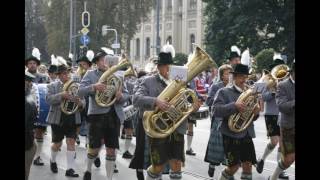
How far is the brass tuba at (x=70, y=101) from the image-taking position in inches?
362

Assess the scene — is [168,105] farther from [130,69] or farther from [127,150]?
[127,150]

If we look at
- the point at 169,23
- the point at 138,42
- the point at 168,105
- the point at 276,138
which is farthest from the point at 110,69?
the point at 138,42

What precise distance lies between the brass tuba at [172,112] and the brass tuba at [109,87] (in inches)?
61.8

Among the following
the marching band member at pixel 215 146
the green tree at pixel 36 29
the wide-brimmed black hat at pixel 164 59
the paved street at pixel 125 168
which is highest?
the green tree at pixel 36 29

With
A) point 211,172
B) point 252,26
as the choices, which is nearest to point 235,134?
point 211,172

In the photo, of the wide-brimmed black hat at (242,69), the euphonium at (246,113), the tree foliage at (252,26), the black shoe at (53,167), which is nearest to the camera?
the euphonium at (246,113)

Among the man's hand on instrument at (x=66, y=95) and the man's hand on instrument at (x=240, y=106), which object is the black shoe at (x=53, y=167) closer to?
the man's hand on instrument at (x=66, y=95)

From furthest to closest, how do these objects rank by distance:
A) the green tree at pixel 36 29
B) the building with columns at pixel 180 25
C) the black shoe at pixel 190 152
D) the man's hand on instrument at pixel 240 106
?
1. the green tree at pixel 36 29
2. the building with columns at pixel 180 25
3. the black shoe at pixel 190 152
4. the man's hand on instrument at pixel 240 106

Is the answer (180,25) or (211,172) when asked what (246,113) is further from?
(180,25)

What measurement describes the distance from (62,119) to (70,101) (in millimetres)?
329

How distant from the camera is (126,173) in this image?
31.0 ft

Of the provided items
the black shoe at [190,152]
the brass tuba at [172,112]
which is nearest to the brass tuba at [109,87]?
the brass tuba at [172,112]

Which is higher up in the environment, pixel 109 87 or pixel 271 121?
pixel 109 87

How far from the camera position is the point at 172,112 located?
645 cm
